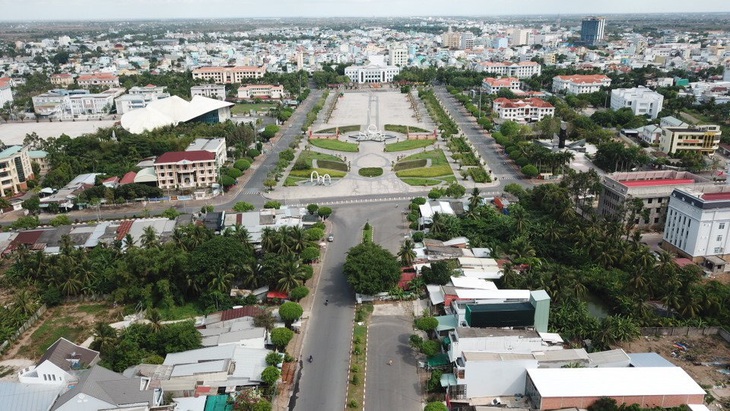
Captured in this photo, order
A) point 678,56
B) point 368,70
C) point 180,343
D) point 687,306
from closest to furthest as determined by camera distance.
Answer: point 180,343
point 687,306
point 368,70
point 678,56

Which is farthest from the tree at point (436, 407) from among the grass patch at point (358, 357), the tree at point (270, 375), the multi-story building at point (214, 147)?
the multi-story building at point (214, 147)

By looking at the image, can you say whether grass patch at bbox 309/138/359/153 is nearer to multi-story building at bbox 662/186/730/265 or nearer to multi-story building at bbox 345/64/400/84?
multi-story building at bbox 662/186/730/265

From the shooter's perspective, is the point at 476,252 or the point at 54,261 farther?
the point at 476,252

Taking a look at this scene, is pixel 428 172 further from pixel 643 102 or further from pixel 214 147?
pixel 643 102

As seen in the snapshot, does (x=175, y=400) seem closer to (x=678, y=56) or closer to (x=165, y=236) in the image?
(x=165, y=236)

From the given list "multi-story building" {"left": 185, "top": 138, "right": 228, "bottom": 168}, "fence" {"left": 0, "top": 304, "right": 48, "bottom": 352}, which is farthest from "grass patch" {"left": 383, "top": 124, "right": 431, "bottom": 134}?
"fence" {"left": 0, "top": 304, "right": 48, "bottom": 352}

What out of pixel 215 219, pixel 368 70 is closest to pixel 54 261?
pixel 215 219
